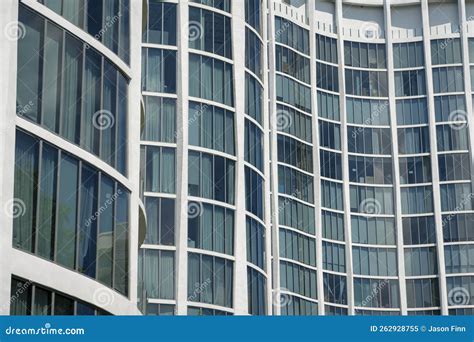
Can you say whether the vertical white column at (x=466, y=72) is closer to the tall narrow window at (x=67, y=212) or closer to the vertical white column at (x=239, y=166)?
the vertical white column at (x=239, y=166)

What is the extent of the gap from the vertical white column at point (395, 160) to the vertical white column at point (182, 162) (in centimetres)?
3145

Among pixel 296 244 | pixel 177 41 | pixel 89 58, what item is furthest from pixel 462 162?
pixel 89 58

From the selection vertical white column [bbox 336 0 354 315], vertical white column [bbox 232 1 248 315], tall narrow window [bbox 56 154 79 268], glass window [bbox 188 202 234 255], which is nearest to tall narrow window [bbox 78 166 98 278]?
tall narrow window [bbox 56 154 79 268]

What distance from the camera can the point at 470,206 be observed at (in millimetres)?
81625

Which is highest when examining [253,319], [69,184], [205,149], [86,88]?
[205,149]

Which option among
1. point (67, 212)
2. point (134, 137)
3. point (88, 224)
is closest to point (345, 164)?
point (134, 137)

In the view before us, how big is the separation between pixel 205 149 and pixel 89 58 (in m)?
24.2

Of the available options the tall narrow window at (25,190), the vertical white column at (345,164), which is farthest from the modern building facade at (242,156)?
the vertical white column at (345,164)

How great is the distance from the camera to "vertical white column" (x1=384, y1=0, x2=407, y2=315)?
264 ft

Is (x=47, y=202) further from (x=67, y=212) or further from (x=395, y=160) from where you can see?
(x=395, y=160)

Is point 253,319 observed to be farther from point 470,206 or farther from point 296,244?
point 470,206

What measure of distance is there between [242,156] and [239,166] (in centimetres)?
53

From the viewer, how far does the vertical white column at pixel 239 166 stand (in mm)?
51969

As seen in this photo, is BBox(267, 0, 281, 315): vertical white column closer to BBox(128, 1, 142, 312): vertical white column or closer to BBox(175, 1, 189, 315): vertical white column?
BBox(175, 1, 189, 315): vertical white column
